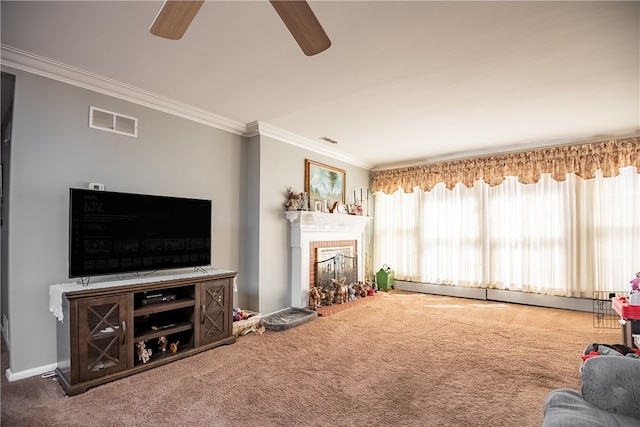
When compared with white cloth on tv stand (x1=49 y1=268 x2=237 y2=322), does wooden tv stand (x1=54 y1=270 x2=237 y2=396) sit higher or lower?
lower

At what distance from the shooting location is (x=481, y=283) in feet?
17.6

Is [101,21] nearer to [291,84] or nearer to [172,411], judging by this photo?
[291,84]

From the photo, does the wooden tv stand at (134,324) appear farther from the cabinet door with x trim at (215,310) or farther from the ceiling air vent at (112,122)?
the ceiling air vent at (112,122)

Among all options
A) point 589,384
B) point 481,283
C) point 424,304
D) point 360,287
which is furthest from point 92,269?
point 481,283

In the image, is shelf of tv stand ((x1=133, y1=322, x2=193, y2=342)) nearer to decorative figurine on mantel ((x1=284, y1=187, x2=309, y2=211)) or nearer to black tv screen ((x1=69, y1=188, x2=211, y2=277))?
black tv screen ((x1=69, y1=188, x2=211, y2=277))

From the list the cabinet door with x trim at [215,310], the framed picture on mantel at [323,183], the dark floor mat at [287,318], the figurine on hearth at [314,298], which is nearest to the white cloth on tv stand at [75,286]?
the cabinet door with x trim at [215,310]

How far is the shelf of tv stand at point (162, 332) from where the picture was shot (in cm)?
269

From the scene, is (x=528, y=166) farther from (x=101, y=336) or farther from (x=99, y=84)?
(x=101, y=336)

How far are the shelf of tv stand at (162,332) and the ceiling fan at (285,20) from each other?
233 centimetres

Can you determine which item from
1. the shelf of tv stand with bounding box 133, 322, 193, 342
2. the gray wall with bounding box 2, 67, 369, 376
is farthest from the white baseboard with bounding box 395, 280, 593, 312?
the shelf of tv stand with bounding box 133, 322, 193, 342

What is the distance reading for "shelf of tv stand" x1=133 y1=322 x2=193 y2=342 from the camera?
8.82ft

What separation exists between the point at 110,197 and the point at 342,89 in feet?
7.50

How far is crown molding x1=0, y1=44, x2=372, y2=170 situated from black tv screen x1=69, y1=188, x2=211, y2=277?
3.34 ft

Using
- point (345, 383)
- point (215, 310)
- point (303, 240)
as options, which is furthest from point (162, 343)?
point (303, 240)
